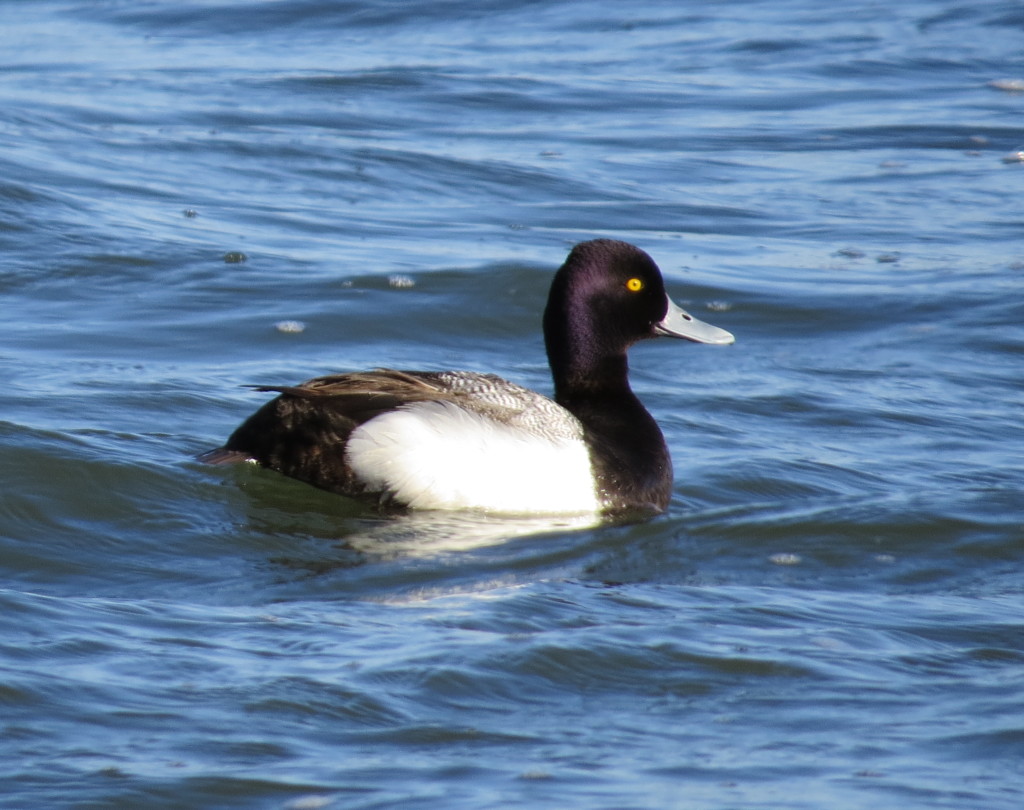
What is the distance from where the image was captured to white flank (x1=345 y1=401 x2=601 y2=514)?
21.7 feet

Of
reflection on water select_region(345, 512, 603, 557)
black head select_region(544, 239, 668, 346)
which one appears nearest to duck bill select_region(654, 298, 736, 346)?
black head select_region(544, 239, 668, 346)

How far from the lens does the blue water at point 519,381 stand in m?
4.42

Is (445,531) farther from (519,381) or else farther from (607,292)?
(519,381)

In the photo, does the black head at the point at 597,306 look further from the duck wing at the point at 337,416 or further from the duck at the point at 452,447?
the duck wing at the point at 337,416

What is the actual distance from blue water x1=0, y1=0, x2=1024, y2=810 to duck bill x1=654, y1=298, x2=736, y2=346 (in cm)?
49

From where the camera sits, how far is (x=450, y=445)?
6.64 m

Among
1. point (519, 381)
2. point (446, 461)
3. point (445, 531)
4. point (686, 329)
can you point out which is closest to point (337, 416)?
point (446, 461)

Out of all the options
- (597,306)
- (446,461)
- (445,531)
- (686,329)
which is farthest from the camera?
(686,329)

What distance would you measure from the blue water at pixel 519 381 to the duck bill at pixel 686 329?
490 mm

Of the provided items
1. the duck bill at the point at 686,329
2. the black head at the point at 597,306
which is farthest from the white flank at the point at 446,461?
→ the duck bill at the point at 686,329

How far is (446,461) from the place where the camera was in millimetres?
6629

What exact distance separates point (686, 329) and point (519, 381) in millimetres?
1332

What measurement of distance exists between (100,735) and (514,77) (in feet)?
40.8

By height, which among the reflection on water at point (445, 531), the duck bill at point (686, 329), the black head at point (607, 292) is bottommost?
the reflection on water at point (445, 531)
